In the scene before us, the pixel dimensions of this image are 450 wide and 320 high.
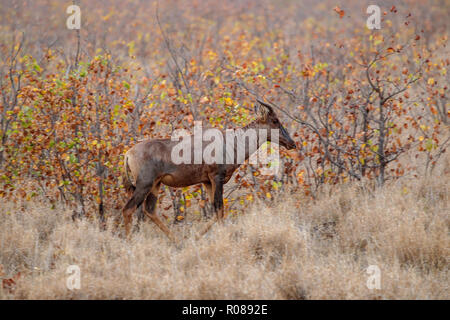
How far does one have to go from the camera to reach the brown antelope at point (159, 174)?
779 cm

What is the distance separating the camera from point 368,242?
23.4ft

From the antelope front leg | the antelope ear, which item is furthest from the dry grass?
the antelope ear

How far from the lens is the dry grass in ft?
19.1

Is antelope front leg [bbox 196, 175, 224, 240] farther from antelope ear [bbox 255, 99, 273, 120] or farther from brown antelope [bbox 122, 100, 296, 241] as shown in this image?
antelope ear [bbox 255, 99, 273, 120]

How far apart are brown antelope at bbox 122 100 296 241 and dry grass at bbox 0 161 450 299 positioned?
0.41m

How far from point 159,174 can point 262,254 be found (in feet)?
6.50

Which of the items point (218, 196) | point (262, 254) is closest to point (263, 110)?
point (218, 196)

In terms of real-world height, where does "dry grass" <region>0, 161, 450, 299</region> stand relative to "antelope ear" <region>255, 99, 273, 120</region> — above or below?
below

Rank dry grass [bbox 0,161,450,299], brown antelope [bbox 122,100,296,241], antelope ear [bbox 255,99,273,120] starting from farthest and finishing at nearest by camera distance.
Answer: antelope ear [bbox 255,99,273,120] < brown antelope [bbox 122,100,296,241] < dry grass [bbox 0,161,450,299]

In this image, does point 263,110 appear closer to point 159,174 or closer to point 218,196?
point 218,196
